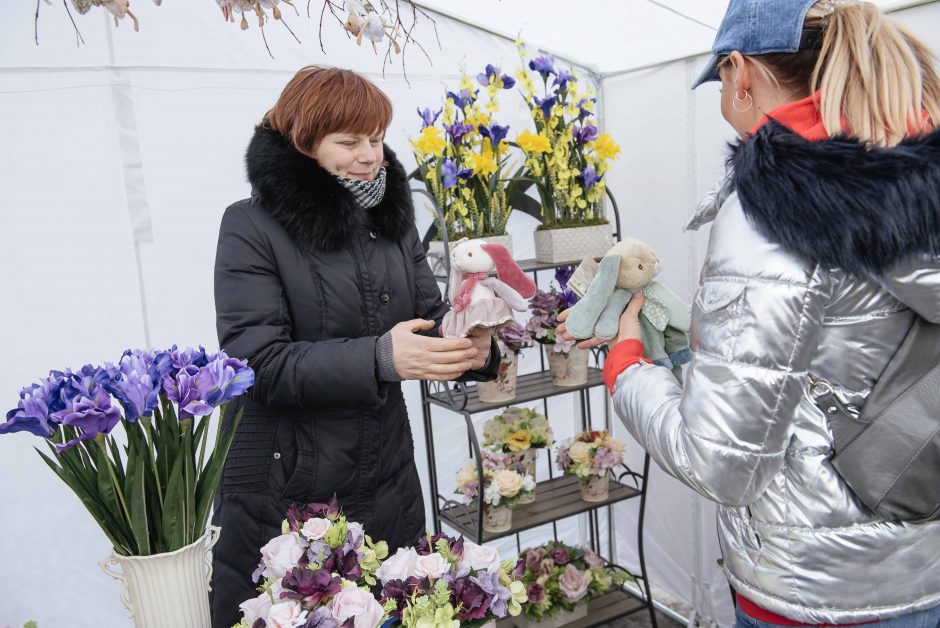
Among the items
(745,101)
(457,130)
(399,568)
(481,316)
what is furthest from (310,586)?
(457,130)

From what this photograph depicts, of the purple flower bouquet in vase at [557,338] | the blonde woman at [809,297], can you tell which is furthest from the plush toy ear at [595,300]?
the purple flower bouquet in vase at [557,338]

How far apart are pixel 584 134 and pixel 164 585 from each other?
6.15ft

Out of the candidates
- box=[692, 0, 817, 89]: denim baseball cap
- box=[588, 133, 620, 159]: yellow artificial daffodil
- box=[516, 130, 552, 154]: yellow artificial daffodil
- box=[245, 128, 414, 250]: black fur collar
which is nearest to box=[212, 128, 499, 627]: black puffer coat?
box=[245, 128, 414, 250]: black fur collar

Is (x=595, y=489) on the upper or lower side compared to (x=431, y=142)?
lower

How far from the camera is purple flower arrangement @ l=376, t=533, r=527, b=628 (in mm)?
901

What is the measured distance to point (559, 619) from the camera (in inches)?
101

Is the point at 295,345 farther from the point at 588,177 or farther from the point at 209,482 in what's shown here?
the point at 588,177

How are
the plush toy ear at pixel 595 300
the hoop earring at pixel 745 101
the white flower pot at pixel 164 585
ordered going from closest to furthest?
the white flower pot at pixel 164 585, the hoop earring at pixel 745 101, the plush toy ear at pixel 595 300

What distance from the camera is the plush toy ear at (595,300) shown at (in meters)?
1.44

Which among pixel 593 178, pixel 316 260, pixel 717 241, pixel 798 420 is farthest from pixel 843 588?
pixel 593 178

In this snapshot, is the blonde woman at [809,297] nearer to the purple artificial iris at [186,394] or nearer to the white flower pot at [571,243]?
the purple artificial iris at [186,394]

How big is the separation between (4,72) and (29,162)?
23 centimetres

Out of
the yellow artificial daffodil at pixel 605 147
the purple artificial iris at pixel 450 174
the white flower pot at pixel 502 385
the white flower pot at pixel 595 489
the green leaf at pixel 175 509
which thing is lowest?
the white flower pot at pixel 595 489

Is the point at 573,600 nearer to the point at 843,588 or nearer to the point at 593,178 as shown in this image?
the point at 593,178
